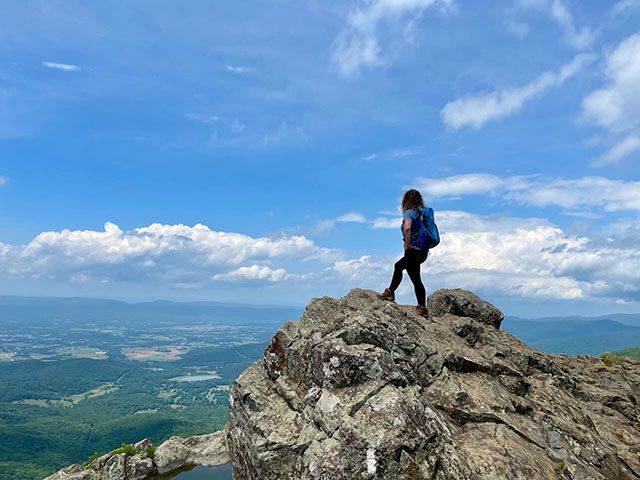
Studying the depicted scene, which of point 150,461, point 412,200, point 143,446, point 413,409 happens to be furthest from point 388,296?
point 143,446

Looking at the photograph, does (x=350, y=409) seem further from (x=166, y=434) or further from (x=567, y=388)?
(x=166, y=434)

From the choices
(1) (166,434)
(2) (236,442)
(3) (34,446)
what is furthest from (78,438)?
(2) (236,442)

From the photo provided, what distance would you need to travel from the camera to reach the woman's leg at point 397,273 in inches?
639

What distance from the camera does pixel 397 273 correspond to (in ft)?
55.6

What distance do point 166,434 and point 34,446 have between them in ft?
211

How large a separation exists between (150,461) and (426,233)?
20148 mm

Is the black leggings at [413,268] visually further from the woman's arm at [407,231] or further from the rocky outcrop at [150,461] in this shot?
the rocky outcrop at [150,461]

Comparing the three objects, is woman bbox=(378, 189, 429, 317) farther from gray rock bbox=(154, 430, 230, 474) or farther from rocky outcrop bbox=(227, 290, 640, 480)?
gray rock bbox=(154, 430, 230, 474)

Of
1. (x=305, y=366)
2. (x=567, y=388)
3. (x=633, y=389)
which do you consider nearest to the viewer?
(x=305, y=366)

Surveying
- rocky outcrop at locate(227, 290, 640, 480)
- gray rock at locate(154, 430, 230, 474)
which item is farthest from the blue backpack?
gray rock at locate(154, 430, 230, 474)

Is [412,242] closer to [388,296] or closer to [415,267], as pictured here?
[415,267]

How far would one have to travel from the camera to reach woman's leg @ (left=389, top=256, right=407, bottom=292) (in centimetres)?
1622

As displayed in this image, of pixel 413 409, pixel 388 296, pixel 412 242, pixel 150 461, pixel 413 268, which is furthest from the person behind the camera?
pixel 150 461

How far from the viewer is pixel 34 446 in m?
161
